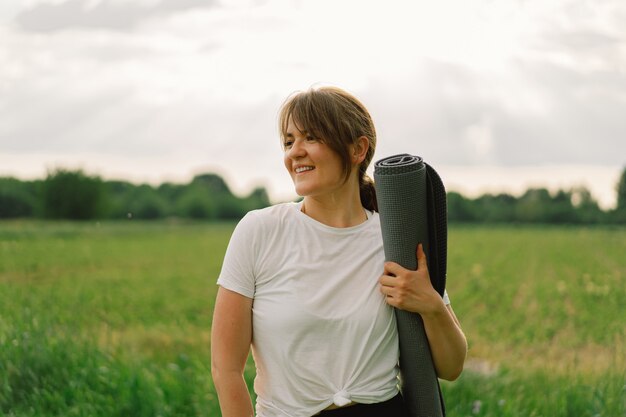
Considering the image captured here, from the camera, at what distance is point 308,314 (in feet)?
A: 6.48

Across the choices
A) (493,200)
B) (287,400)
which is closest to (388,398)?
(287,400)

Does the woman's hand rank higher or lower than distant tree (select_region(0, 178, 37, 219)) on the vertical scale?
higher

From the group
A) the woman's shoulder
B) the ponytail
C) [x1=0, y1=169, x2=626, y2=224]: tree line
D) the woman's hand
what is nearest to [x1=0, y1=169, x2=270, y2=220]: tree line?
[x1=0, y1=169, x2=626, y2=224]: tree line

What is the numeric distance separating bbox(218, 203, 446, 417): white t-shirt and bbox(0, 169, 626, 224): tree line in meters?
56.6

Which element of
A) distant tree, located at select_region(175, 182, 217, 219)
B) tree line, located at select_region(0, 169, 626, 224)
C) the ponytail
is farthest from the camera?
distant tree, located at select_region(175, 182, 217, 219)

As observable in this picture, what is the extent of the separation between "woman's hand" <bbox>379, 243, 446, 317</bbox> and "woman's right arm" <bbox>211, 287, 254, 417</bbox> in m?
0.38

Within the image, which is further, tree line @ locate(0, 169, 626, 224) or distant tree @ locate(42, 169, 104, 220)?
distant tree @ locate(42, 169, 104, 220)

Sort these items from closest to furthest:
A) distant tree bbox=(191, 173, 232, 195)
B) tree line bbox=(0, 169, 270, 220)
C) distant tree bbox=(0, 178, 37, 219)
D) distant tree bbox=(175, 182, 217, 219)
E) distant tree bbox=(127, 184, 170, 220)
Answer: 1. distant tree bbox=(0, 178, 37, 219)
2. tree line bbox=(0, 169, 270, 220)
3. distant tree bbox=(127, 184, 170, 220)
4. distant tree bbox=(175, 182, 217, 219)
5. distant tree bbox=(191, 173, 232, 195)

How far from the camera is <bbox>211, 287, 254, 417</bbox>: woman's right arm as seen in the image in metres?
1.99

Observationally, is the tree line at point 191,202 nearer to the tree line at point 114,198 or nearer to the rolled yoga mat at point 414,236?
the tree line at point 114,198

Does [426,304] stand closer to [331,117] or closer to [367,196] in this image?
[367,196]

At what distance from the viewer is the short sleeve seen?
1.97 metres

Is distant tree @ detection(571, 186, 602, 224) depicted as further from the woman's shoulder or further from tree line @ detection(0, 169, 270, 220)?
the woman's shoulder

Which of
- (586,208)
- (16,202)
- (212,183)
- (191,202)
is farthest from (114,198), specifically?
(586,208)
